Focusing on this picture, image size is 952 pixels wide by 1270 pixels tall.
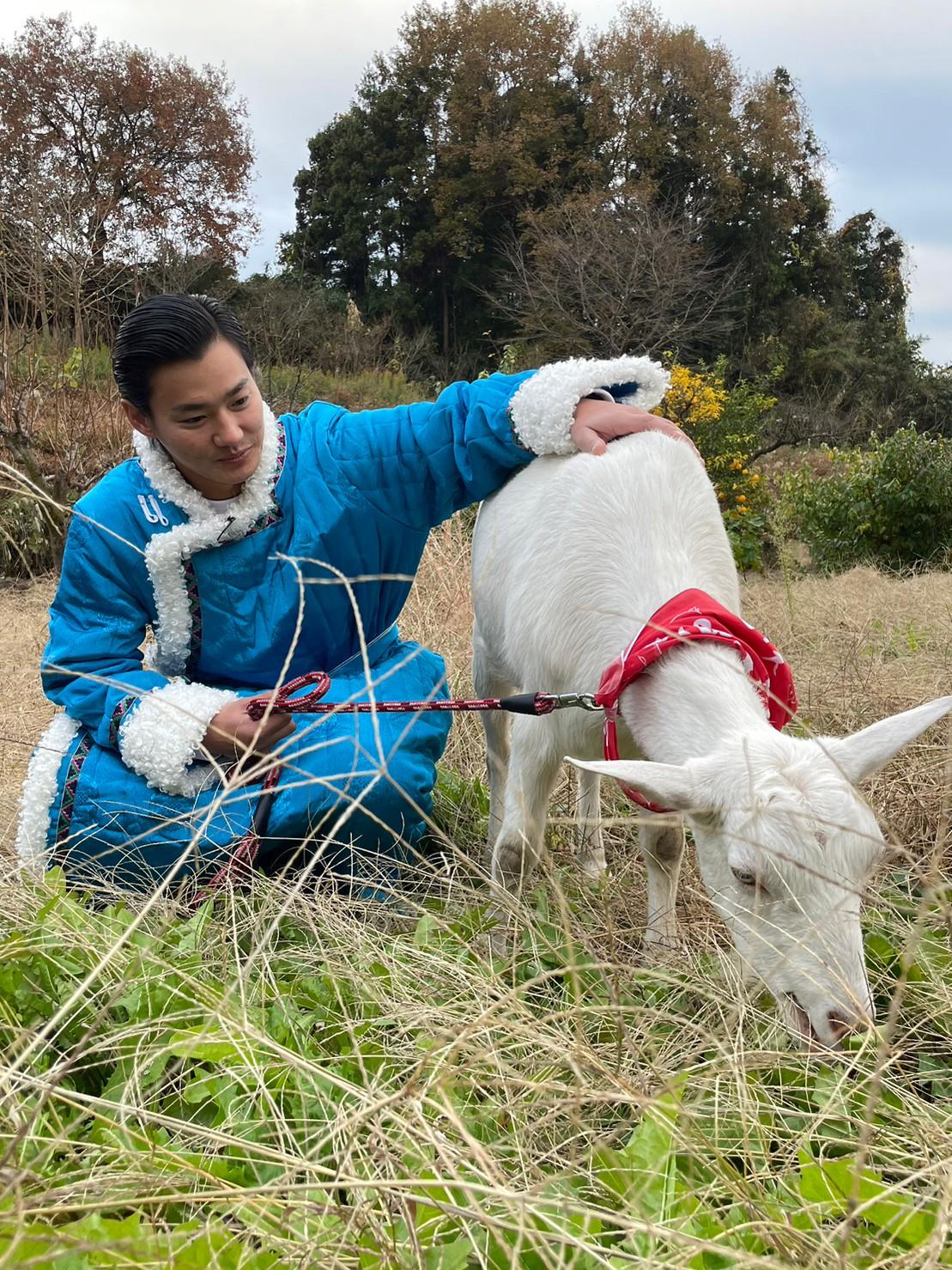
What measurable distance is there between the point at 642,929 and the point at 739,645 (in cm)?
81

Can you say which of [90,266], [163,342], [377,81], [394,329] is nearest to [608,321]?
[394,329]

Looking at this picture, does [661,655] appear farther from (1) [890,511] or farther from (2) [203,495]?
(1) [890,511]

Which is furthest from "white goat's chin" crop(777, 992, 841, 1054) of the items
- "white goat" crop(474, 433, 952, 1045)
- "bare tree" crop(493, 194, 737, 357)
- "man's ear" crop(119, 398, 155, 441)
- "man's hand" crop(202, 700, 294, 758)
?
"bare tree" crop(493, 194, 737, 357)

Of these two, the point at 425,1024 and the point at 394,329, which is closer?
the point at 425,1024

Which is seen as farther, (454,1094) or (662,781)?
(662,781)

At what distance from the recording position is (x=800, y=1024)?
1.82m

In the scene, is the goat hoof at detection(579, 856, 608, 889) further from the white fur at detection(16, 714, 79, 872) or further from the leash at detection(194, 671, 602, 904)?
the white fur at detection(16, 714, 79, 872)

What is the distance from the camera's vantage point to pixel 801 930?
1.78 meters

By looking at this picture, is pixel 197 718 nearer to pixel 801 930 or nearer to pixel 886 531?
pixel 801 930

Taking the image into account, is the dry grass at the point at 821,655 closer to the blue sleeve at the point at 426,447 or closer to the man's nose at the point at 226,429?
the man's nose at the point at 226,429

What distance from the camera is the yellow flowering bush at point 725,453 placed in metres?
12.4

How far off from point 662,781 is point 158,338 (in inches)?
68.5

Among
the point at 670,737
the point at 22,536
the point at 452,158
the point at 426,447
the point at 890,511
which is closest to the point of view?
the point at 670,737

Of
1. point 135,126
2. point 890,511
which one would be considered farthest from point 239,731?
point 135,126
